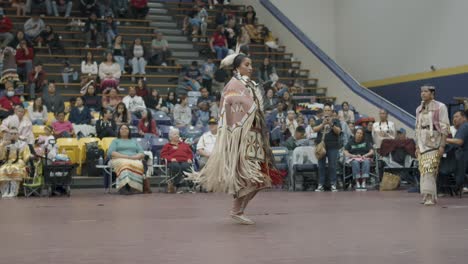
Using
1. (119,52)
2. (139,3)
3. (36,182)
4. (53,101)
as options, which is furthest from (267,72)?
(36,182)

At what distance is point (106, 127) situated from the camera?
18.4m

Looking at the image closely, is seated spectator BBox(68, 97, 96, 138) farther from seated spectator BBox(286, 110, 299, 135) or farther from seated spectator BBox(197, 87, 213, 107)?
seated spectator BBox(286, 110, 299, 135)

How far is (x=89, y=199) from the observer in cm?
1430

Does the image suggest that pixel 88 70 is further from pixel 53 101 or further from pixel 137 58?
pixel 53 101

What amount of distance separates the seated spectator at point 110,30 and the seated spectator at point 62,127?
575 cm

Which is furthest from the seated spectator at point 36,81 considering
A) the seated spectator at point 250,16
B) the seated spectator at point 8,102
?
the seated spectator at point 250,16

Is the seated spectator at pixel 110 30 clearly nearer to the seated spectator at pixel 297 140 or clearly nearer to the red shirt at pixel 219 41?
the red shirt at pixel 219 41

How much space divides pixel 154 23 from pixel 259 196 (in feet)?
42.0

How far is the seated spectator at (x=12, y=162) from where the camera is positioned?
15555 millimetres

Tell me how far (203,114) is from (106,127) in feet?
10.0

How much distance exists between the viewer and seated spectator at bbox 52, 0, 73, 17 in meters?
24.7

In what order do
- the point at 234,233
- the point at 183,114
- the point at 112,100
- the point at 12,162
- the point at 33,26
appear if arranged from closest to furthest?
1. the point at 234,233
2. the point at 12,162
3. the point at 112,100
4. the point at 183,114
5. the point at 33,26

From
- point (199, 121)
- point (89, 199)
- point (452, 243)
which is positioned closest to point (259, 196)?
point (89, 199)

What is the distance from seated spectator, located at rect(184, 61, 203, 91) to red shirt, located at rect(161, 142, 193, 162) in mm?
5879
